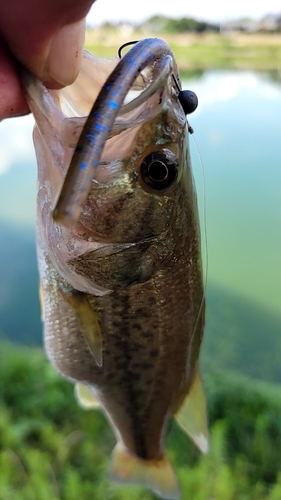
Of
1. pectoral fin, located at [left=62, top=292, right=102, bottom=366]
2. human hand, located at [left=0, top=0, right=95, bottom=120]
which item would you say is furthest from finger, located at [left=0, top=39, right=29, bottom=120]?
pectoral fin, located at [left=62, top=292, right=102, bottom=366]

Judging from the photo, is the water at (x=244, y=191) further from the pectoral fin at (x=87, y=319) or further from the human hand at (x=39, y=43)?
the human hand at (x=39, y=43)

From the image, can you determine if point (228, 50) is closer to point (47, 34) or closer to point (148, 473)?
point (148, 473)

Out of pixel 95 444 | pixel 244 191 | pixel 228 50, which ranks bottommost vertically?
pixel 95 444

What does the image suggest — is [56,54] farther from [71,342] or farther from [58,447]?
[58,447]

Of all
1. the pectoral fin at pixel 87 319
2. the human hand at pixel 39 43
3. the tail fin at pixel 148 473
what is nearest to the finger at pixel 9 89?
the human hand at pixel 39 43

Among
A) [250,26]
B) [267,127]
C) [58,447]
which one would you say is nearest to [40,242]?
[58,447]

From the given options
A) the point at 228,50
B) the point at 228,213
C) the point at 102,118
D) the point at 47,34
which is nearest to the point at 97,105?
the point at 102,118
